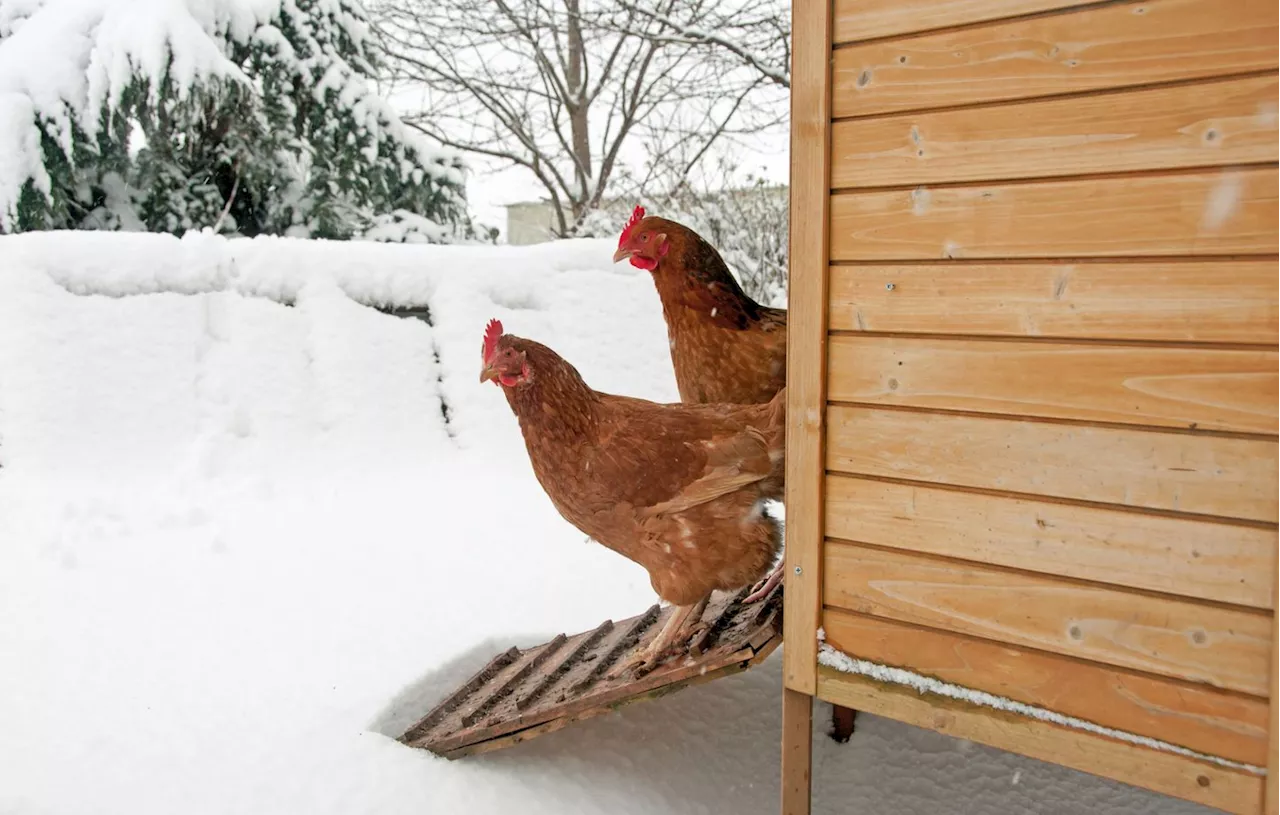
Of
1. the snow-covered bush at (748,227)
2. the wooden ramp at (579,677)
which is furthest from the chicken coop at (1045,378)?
the snow-covered bush at (748,227)

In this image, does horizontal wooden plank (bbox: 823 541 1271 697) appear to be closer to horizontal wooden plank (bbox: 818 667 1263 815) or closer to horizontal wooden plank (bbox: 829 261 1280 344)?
horizontal wooden plank (bbox: 818 667 1263 815)

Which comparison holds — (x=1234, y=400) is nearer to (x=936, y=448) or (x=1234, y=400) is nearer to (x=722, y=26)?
(x=936, y=448)

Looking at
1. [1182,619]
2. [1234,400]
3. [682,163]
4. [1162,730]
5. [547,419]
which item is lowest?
[1162,730]

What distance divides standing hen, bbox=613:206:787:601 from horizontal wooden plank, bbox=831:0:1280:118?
803 millimetres

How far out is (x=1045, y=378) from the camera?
58.4 inches

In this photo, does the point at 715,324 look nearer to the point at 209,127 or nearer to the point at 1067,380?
the point at 1067,380

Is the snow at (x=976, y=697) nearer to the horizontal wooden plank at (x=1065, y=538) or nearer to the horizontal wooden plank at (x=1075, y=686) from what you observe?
the horizontal wooden plank at (x=1075, y=686)

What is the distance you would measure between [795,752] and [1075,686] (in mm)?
627

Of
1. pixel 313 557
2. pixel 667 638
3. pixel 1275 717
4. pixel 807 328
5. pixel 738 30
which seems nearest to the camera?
pixel 1275 717

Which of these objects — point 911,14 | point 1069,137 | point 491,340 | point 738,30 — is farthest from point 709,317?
point 738,30

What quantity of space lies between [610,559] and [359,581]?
1.06 m

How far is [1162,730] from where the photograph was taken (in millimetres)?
1433

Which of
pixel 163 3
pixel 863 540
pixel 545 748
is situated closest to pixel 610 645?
pixel 545 748

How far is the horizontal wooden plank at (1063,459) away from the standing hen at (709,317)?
718 mm
